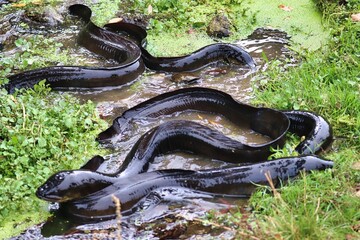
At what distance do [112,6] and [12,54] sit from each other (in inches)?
63.5

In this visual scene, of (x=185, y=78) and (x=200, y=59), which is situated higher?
(x=200, y=59)

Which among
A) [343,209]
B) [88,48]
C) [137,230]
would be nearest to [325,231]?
[343,209]

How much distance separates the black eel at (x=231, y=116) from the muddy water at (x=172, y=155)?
8cm

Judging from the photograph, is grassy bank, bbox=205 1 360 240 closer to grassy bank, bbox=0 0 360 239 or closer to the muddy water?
grassy bank, bbox=0 0 360 239

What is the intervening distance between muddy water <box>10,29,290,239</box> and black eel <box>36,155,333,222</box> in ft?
0.22

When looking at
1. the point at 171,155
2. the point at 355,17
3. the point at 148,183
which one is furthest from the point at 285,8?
the point at 148,183

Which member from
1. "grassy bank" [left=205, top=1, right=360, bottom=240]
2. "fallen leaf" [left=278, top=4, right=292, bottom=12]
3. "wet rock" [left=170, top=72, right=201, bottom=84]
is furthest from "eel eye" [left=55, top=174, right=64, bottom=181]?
"fallen leaf" [left=278, top=4, right=292, bottom=12]

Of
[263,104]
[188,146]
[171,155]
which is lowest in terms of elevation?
[171,155]

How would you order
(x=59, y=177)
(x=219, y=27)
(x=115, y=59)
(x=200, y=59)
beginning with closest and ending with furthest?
1. (x=59, y=177)
2. (x=200, y=59)
3. (x=115, y=59)
4. (x=219, y=27)

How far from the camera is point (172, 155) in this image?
451 centimetres

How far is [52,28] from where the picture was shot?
21.6 feet

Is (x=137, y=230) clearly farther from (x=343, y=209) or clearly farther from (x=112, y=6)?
(x=112, y=6)

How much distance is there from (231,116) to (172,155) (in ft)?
2.65

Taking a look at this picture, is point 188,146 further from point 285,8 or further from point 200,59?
point 285,8
